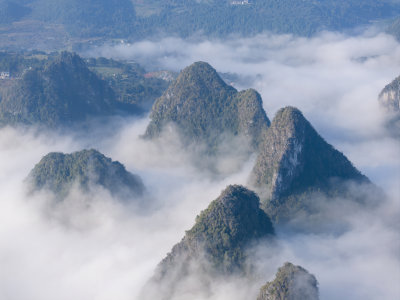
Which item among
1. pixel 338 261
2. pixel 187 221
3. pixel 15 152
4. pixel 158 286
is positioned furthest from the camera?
pixel 15 152

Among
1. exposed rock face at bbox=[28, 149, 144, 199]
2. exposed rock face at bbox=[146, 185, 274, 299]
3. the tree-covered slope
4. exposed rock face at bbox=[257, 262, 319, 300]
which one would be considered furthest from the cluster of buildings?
exposed rock face at bbox=[257, 262, 319, 300]

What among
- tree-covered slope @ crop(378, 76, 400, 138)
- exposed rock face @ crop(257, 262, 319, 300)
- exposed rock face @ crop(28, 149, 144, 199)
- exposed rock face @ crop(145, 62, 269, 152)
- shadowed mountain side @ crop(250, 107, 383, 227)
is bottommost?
exposed rock face @ crop(257, 262, 319, 300)

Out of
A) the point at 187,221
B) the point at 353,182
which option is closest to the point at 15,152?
the point at 187,221

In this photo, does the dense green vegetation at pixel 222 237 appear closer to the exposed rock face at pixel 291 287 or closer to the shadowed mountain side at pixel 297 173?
the exposed rock face at pixel 291 287

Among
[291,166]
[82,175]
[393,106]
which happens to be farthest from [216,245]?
[393,106]

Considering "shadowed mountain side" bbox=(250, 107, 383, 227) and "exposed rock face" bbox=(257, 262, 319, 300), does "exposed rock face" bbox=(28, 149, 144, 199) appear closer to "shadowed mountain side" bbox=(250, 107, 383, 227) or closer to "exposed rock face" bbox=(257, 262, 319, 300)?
"shadowed mountain side" bbox=(250, 107, 383, 227)

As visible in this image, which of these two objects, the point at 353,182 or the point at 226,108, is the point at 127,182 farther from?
the point at 353,182
